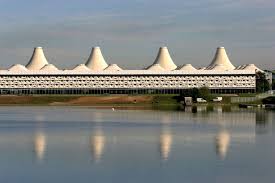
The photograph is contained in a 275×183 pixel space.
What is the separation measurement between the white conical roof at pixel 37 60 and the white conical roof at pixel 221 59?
17639mm

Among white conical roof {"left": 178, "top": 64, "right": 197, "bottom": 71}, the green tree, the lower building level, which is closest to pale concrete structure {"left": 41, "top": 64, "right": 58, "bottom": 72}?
the lower building level

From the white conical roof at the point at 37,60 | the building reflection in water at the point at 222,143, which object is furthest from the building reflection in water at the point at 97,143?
the white conical roof at the point at 37,60

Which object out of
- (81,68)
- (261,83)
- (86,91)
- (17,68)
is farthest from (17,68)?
(261,83)

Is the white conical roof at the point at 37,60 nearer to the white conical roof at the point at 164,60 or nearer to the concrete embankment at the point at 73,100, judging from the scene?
the white conical roof at the point at 164,60

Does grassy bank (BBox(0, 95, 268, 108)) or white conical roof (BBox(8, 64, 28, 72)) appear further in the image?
white conical roof (BBox(8, 64, 28, 72))

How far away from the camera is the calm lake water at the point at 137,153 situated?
41.9 feet

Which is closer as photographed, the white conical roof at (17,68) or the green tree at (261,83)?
the white conical roof at (17,68)

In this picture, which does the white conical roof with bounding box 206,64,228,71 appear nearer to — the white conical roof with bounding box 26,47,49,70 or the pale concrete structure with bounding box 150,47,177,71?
the pale concrete structure with bounding box 150,47,177,71

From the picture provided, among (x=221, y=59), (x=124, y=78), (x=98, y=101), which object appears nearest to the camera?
(x=98, y=101)

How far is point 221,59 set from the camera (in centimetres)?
6781

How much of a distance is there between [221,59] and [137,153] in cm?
5277

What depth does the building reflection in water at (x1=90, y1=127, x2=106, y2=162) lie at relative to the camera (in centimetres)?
1561

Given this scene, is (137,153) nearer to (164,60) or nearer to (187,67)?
(187,67)

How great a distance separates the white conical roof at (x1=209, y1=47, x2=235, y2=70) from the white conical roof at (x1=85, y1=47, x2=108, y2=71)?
451 inches
